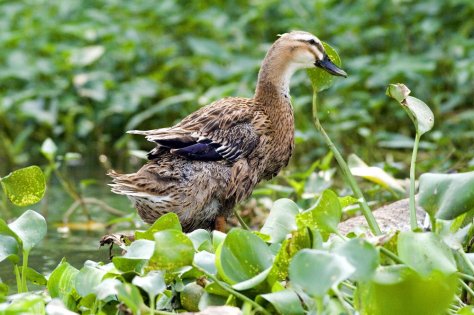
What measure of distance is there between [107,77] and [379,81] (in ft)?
9.32

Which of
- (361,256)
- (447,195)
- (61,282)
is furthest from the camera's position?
(61,282)

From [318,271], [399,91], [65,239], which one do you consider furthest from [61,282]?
[65,239]

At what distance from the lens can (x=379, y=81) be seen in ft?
30.8

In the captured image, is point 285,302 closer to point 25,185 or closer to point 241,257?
point 241,257

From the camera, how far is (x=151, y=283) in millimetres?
3670

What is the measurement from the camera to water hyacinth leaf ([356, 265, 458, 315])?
3291mm

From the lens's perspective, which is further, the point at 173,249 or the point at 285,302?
the point at 173,249

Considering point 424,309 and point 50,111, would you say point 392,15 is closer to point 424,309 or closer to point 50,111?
point 50,111

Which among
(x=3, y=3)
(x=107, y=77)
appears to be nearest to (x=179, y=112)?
(x=107, y=77)

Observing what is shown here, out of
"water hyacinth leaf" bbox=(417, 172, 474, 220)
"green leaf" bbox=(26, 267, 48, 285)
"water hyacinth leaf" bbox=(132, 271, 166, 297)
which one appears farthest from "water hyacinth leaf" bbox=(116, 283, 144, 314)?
"water hyacinth leaf" bbox=(417, 172, 474, 220)

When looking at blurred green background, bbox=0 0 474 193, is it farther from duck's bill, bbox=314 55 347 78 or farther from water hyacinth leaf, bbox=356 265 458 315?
water hyacinth leaf, bbox=356 265 458 315

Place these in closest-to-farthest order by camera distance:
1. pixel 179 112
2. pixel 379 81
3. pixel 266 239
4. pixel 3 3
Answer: pixel 266 239 < pixel 379 81 < pixel 179 112 < pixel 3 3

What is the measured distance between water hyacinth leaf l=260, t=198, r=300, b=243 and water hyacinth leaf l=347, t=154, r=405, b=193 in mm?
1429

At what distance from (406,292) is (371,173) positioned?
2639 millimetres
